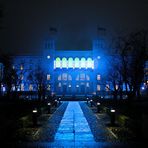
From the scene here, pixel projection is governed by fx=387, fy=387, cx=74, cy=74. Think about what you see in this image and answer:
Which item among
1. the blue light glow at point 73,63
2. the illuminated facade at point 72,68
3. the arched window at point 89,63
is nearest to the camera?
the illuminated facade at point 72,68

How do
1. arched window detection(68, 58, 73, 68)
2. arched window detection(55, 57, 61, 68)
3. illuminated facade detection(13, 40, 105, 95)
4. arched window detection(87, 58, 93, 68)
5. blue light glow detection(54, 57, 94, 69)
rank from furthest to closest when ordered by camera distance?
arched window detection(55, 57, 61, 68) < arched window detection(68, 58, 73, 68) < blue light glow detection(54, 57, 94, 69) < arched window detection(87, 58, 93, 68) < illuminated facade detection(13, 40, 105, 95)

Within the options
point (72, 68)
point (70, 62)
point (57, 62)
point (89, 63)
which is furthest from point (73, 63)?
point (57, 62)

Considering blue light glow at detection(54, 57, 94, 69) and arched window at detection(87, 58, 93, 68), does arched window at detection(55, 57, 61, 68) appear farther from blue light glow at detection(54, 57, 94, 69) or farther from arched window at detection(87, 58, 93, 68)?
arched window at detection(87, 58, 93, 68)

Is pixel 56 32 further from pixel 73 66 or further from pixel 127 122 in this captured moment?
pixel 127 122

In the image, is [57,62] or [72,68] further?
[57,62]

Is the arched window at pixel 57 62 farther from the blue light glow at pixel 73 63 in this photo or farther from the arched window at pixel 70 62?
the arched window at pixel 70 62

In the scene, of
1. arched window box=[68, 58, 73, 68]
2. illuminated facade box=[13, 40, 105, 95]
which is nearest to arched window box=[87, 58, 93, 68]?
illuminated facade box=[13, 40, 105, 95]

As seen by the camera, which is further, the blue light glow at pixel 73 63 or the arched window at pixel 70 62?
the arched window at pixel 70 62

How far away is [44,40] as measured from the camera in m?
136

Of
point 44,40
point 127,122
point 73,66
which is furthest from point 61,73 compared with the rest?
point 127,122

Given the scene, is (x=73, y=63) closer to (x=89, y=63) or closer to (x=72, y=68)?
(x=72, y=68)

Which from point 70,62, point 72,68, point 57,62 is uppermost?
point 57,62

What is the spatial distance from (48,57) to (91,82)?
16932mm

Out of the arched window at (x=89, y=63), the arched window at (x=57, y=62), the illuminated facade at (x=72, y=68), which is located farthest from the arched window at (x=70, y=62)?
the arched window at (x=89, y=63)
